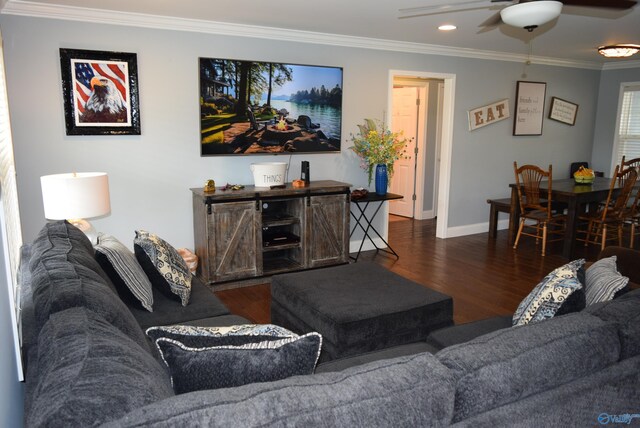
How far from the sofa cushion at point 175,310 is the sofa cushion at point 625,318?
6.09ft

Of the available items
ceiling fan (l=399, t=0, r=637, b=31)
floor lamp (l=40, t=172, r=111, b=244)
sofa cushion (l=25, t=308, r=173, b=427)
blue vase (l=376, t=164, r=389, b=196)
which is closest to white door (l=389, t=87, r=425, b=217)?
blue vase (l=376, t=164, r=389, b=196)

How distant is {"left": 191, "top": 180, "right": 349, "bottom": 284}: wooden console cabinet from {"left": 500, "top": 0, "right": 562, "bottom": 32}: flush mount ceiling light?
2527mm

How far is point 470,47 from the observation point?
19.2 feet

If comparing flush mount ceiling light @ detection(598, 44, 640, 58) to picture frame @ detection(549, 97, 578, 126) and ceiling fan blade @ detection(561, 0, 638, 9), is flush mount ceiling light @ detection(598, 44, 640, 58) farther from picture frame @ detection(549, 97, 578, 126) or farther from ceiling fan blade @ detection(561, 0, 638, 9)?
ceiling fan blade @ detection(561, 0, 638, 9)

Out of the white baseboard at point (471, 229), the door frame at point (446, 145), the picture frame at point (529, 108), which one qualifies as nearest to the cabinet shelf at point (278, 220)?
the door frame at point (446, 145)

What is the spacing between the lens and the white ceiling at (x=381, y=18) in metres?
3.73

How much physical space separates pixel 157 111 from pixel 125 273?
7.40ft

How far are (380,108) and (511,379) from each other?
15.0 ft

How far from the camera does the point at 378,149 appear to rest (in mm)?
5293

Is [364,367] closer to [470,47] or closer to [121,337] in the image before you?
[121,337]

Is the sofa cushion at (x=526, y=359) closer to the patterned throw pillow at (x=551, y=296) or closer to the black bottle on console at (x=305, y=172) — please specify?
the patterned throw pillow at (x=551, y=296)

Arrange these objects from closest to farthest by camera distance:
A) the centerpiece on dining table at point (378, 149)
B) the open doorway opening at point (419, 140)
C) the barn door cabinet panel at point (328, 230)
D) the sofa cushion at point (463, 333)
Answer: the sofa cushion at point (463, 333), the barn door cabinet panel at point (328, 230), the centerpiece on dining table at point (378, 149), the open doorway opening at point (419, 140)

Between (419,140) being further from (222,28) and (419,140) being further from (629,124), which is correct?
(222,28)

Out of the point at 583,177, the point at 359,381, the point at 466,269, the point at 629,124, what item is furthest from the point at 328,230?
the point at 629,124
